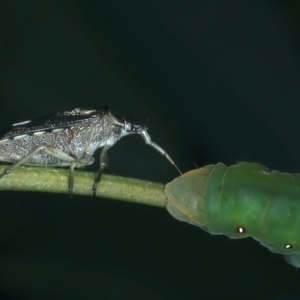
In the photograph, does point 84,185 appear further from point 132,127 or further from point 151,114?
point 151,114

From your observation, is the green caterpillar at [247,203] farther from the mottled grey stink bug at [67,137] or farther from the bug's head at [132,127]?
the bug's head at [132,127]

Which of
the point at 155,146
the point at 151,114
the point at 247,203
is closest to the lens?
the point at 247,203

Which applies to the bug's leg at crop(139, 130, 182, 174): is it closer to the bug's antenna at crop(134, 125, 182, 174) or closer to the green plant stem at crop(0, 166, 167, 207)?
the bug's antenna at crop(134, 125, 182, 174)

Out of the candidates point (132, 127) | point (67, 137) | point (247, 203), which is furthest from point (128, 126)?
point (247, 203)

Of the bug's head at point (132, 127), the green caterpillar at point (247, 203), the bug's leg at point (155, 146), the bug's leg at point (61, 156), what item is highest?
the bug's head at point (132, 127)

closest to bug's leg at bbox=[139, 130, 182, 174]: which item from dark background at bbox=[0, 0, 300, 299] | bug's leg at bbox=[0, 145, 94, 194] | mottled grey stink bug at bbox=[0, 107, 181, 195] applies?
mottled grey stink bug at bbox=[0, 107, 181, 195]

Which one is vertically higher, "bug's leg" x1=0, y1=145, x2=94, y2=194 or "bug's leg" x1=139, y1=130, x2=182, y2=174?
"bug's leg" x1=139, y1=130, x2=182, y2=174

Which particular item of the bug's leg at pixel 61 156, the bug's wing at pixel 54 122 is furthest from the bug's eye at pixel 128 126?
the bug's leg at pixel 61 156
